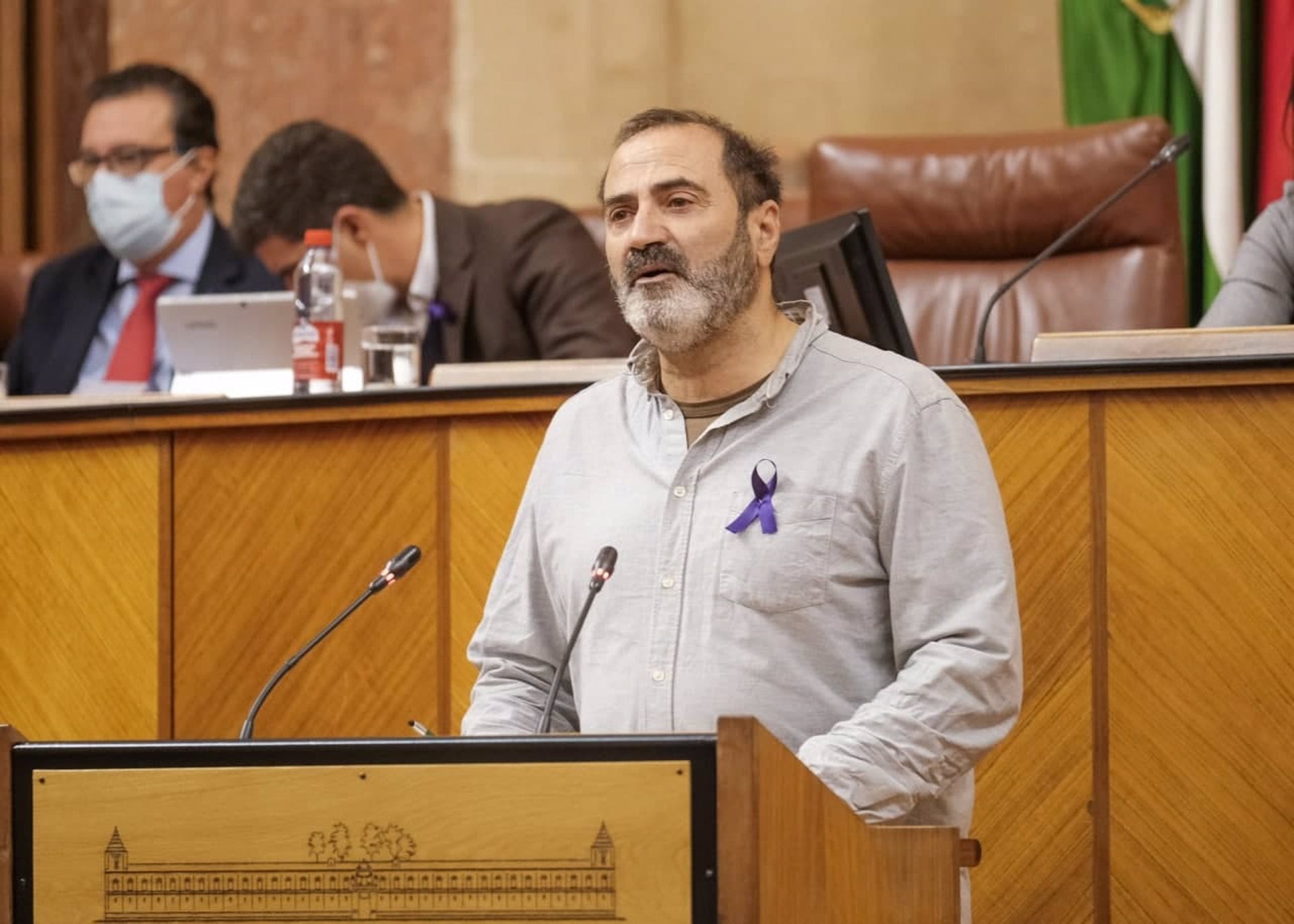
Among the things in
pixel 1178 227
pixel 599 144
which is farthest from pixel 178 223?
pixel 1178 227

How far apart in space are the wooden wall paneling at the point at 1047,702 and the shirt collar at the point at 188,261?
86.5 inches

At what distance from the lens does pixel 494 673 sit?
2.06 m

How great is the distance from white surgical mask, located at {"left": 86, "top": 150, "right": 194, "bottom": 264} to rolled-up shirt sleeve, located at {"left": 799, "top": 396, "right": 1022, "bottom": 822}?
247 cm

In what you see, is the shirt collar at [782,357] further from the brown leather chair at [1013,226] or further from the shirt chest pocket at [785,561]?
the brown leather chair at [1013,226]

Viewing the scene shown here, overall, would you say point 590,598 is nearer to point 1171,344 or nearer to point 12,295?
point 1171,344

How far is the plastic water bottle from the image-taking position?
2936 millimetres

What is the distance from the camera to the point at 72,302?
3.99 meters

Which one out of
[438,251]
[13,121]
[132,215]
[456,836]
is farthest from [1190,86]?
[456,836]

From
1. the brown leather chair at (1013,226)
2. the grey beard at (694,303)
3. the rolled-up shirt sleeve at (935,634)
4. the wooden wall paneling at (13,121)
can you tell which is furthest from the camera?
the wooden wall paneling at (13,121)

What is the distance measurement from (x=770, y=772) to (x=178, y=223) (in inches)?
114

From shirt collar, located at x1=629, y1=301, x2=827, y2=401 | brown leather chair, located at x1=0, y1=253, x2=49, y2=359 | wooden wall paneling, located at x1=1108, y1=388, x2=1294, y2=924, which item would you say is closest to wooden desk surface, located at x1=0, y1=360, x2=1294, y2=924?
wooden wall paneling, located at x1=1108, y1=388, x2=1294, y2=924

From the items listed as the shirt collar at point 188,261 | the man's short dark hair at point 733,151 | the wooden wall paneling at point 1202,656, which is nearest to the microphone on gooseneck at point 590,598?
the man's short dark hair at point 733,151

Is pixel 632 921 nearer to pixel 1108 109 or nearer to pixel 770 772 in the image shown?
pixel 770 772

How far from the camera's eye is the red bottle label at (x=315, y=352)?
2.93 meters
